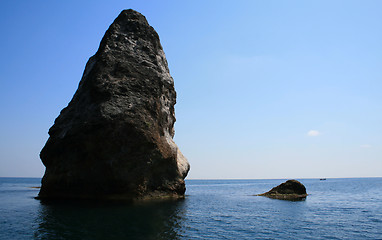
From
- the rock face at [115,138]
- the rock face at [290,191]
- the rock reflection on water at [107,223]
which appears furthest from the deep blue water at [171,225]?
the rock face at [290,191]

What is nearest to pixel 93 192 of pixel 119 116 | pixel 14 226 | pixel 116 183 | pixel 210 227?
pixel 116 183

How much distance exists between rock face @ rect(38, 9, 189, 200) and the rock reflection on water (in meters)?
6.77

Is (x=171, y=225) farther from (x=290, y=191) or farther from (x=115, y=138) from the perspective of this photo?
(x=290, y=191)

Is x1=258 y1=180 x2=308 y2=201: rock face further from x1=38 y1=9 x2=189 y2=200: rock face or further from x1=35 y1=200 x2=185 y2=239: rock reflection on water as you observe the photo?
x1=35 y1=200 x2=185 y2=239: rock reflection on water

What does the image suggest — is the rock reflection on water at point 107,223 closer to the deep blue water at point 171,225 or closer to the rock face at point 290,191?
the deep blue water at point 171,225

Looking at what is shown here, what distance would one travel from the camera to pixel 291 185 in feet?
153

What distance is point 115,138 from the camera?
31438mm

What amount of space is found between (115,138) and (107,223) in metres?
13.8

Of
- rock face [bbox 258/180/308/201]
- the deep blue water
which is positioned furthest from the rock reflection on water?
rock face [bbox 258/180/308/201]

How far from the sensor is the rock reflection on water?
15.9m

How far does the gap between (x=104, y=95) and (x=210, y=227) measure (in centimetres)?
2174

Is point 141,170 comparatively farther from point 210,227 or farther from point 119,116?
point 210,227

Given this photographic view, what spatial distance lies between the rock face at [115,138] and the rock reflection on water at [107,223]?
6.77m

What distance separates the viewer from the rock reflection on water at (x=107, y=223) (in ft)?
52.1
